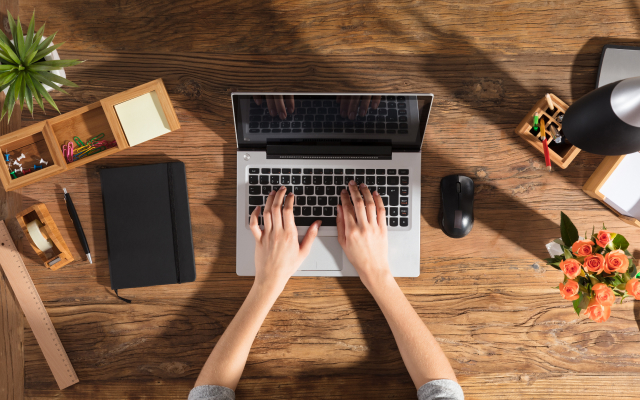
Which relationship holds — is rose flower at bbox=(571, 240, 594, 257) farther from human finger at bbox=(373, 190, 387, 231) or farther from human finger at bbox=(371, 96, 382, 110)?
human finger at bbox=(371, 96, 382, 110)

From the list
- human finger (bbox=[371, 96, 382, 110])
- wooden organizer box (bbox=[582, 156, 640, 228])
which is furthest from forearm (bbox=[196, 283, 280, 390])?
wooden organizer box (bbox=[582, 156, 640, 228])

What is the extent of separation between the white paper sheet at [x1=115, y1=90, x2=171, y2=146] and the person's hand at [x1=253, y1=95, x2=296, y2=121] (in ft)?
1.06

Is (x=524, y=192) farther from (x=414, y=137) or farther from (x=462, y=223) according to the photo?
(x=414, y=137)

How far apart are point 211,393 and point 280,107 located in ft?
2.42

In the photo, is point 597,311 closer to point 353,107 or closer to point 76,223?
point 353,107

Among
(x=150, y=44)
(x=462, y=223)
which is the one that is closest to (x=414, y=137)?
(x=462, y=223)

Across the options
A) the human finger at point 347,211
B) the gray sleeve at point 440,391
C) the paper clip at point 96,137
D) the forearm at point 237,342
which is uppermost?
the paper clip at point 96,137

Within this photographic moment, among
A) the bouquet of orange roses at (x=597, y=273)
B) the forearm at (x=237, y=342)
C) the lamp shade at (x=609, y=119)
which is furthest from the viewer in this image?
the forearm at (x=237, y=342)

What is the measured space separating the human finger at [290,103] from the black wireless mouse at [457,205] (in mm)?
474

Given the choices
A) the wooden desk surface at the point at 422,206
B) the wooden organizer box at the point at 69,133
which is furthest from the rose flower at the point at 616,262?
the wooden organizer box at the point at 69,133

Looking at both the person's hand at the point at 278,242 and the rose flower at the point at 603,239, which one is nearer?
the rose flower at the point at 603,239

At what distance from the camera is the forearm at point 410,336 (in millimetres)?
925

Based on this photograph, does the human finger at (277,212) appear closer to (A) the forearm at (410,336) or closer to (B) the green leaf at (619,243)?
(A) the forearm at (410,336)

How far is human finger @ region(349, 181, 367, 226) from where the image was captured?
963mm
